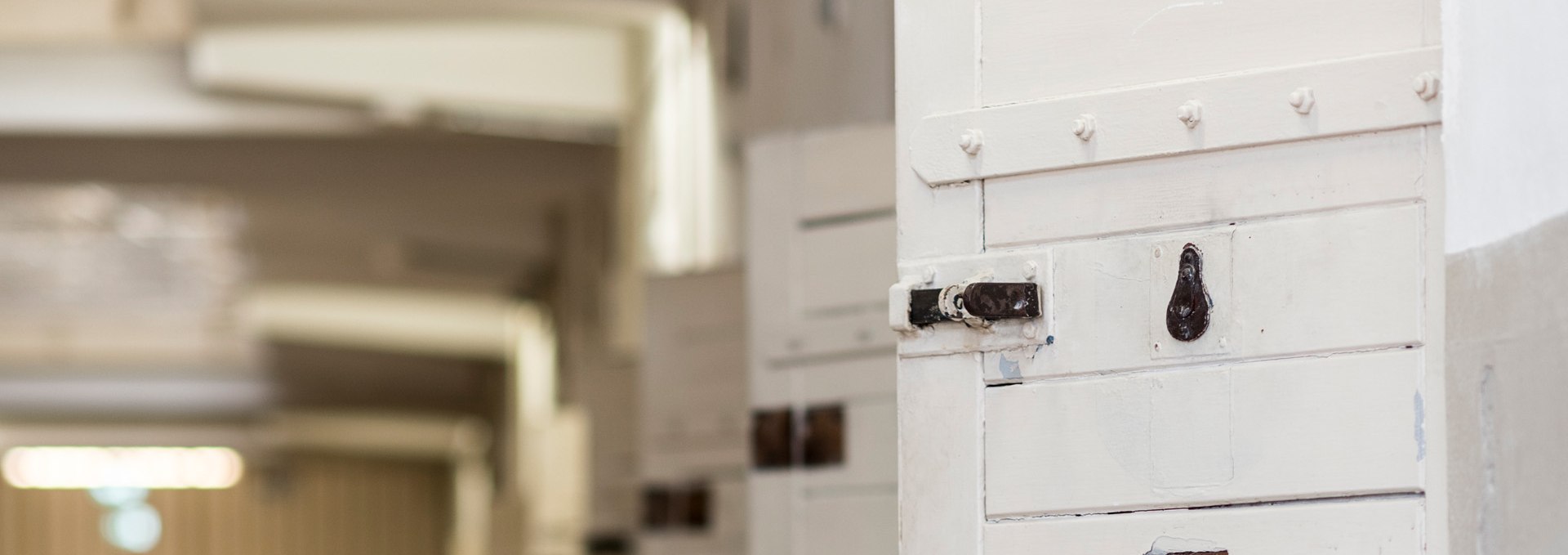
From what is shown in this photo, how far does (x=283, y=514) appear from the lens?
2677 cm

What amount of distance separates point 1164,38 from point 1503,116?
60cm

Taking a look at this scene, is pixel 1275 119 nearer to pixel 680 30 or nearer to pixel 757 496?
pixel 757 496

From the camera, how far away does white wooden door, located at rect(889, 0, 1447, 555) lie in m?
3.42

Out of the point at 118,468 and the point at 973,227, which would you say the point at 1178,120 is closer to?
the point at 973,227

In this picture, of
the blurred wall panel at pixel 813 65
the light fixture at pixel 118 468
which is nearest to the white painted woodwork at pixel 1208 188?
the blurred wall panel at pixel 813 65

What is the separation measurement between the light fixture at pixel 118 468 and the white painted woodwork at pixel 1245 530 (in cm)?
2393

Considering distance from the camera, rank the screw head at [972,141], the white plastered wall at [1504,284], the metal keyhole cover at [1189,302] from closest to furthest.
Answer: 1. the white plastered wall at [1504,284]
2. the metal keyhole cover at [1189,302]
3. the screw head at [972,141]

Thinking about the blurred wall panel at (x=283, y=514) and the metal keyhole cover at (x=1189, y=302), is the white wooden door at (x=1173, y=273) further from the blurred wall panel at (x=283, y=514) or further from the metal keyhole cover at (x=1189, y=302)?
the blurred wall panel at (x=283, y=514)

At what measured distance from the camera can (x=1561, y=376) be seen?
3.54m

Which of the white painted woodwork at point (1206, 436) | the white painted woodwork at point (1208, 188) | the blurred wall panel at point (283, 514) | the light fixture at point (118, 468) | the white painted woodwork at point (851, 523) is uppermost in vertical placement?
the white painted woodwork at point (1208, 188)

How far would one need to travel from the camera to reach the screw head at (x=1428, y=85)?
3395 millimetres

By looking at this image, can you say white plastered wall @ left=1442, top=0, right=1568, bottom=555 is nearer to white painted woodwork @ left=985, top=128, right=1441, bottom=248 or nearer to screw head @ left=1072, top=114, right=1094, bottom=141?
white painted woodwork @ left=985, top=128, right=1441, bottom=248

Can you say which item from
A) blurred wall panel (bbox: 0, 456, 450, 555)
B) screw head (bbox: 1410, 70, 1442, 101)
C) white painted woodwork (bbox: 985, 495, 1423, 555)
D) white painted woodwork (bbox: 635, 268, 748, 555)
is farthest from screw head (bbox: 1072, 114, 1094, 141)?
blurred wall panel (bbox: 0, 456, 450, 555)

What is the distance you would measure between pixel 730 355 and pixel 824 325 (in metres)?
1.80
